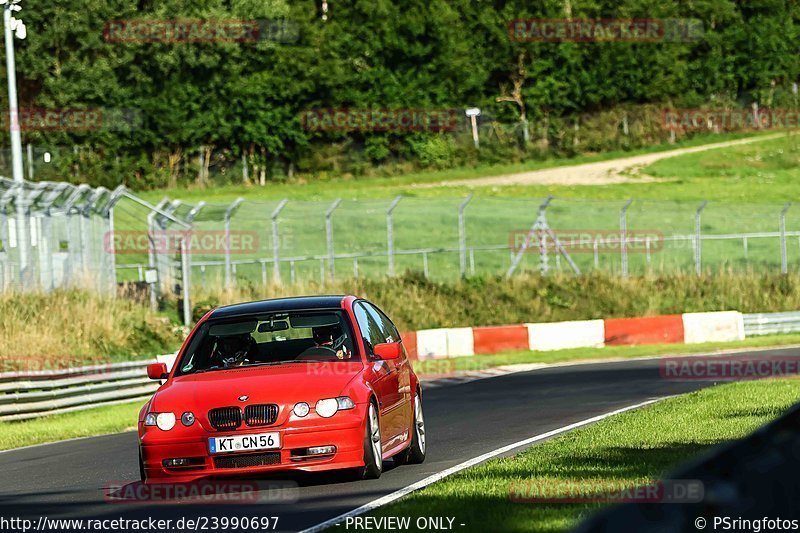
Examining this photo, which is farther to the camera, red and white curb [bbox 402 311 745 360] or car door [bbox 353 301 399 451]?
red and white curb [bbox 402 311 745 360]

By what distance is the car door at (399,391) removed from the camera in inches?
438

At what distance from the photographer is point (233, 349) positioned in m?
11.3

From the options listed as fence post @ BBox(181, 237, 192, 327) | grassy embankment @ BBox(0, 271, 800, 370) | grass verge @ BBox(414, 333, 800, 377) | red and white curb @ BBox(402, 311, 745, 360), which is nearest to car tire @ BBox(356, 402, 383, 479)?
grass verge @ BBox(414, 333, 800, 377)

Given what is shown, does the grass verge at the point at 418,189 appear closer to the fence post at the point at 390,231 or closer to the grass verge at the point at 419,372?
the fence post at the point at 390,231

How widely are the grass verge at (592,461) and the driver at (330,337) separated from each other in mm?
1445

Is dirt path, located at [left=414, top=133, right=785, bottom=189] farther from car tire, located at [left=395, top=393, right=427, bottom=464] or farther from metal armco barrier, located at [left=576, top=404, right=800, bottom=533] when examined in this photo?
metal armco barrier, located at [left=576, top=404, right=800, bottom=533]

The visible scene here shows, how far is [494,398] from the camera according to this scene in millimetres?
18891

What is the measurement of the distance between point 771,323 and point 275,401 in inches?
924

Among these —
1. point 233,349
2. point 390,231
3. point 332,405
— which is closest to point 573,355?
point 390,231

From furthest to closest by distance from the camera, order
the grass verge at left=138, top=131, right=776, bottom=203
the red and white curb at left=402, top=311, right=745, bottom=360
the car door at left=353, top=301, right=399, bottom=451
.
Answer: the grass verge at left=138, top=131, right=776, bottom=203 < the red and white curb at left=402, top=311, right=745, bottom=360 < the car door at left=353, top=301, right=399, bottom=451

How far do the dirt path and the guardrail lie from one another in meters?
40.5

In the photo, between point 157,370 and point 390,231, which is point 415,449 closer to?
point 157,370

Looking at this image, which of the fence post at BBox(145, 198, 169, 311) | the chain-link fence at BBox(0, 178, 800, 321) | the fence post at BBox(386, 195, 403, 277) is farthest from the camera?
the fence post at BBox(386, 195, 403, 277)

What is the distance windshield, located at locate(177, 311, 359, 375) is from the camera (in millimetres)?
11031
